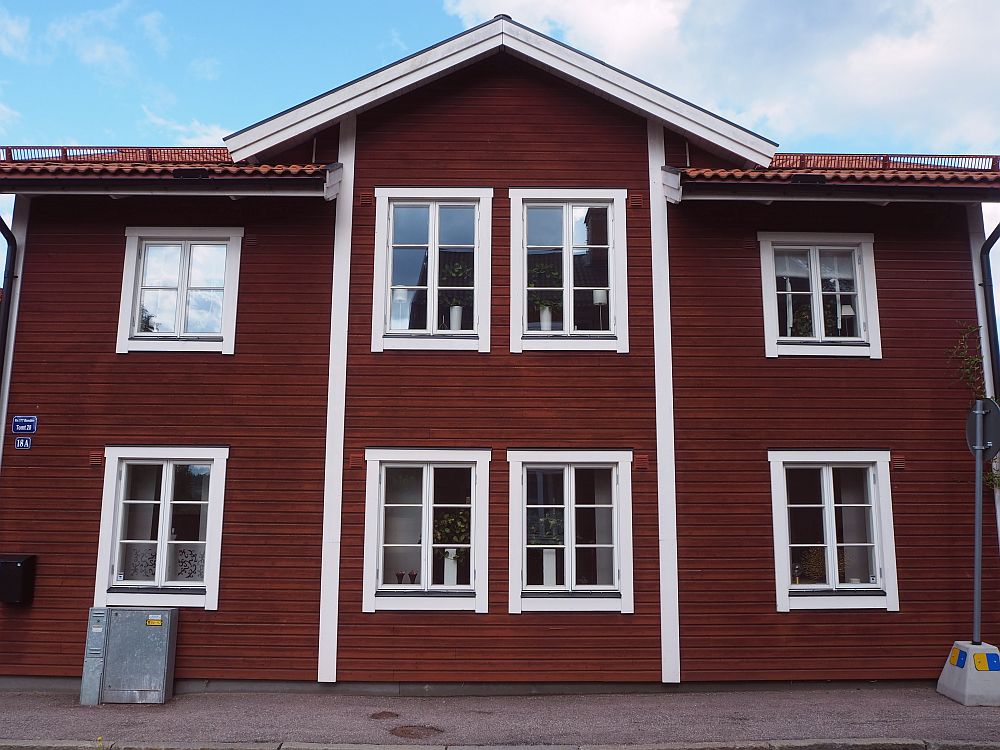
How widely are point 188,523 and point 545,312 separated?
473 cm

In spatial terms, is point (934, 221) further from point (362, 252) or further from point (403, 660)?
point (403, 660)

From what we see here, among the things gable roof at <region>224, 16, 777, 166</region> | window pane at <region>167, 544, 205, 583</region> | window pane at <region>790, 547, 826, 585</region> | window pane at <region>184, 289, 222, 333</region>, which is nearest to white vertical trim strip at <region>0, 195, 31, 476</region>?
window pane at <region>184, 289, 222, 333</region>

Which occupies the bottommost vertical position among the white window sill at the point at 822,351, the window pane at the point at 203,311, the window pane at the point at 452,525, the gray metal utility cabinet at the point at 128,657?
the gray metal utility cabinet at the point at 128,657

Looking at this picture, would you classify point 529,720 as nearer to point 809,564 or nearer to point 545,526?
point 545,526

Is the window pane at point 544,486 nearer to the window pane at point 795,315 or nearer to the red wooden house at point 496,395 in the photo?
the red wooden house at point 496,395

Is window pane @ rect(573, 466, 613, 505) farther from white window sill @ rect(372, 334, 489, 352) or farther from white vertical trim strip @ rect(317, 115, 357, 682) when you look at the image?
white vertical trim strip @ rect(317, 115, 357, 682)

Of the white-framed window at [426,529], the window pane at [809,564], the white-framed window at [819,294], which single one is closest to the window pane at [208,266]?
the white-framed window at [426,529]

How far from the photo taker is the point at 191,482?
9.28 m

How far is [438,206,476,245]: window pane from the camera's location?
32.0 ft

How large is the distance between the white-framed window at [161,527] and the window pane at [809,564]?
6.47m

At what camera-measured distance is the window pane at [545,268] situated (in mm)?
9695

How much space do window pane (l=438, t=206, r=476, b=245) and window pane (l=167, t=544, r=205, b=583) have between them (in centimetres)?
451

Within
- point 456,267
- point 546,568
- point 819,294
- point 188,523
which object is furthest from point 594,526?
point 188,523

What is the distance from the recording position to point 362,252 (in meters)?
9.63
